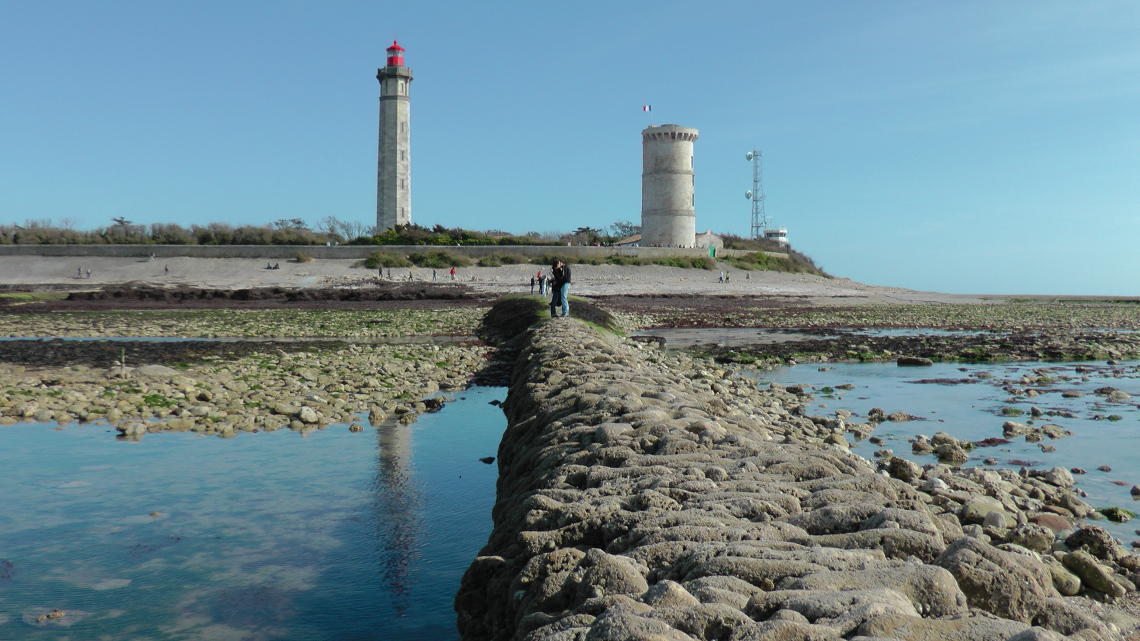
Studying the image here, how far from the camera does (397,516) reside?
7195mm

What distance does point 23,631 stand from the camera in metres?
5.01

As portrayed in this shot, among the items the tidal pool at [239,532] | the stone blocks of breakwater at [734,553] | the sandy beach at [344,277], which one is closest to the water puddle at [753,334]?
the tidal pool at [239,532]

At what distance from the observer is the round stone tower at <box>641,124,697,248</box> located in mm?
70062

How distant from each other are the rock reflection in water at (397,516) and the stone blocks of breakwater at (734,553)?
788 mm

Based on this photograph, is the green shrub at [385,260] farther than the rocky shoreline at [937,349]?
Yes

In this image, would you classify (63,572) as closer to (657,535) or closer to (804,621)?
(657,535)

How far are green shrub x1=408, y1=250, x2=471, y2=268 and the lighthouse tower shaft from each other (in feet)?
27.2

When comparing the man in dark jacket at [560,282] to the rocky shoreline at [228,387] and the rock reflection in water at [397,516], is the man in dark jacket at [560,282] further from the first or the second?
the rock reflection in water at [397,516]

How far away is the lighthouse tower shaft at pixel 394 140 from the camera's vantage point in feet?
213

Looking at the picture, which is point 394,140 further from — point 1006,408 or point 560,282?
point 1006,408

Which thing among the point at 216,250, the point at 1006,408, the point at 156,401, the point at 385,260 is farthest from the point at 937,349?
the point at 216,250

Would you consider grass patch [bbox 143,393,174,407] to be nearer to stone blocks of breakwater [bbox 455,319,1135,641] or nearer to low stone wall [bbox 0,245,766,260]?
stone blocks of breakwater [bbox 455,319,1135,641]

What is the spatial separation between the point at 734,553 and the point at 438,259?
2238 inches

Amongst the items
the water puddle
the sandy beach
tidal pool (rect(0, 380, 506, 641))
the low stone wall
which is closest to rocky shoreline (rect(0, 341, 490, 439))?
tidal pool (rect(0, 380, 506, 641))
